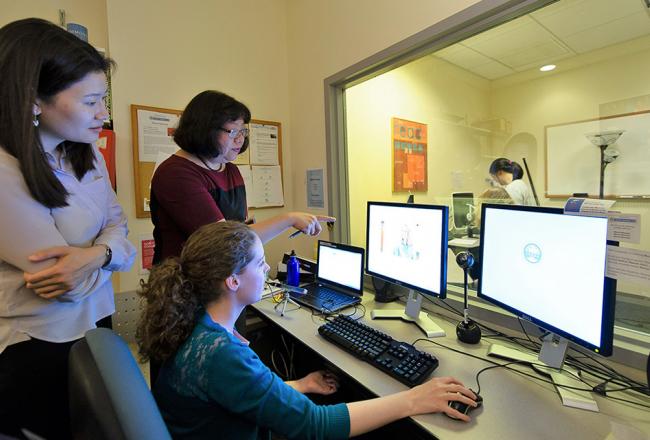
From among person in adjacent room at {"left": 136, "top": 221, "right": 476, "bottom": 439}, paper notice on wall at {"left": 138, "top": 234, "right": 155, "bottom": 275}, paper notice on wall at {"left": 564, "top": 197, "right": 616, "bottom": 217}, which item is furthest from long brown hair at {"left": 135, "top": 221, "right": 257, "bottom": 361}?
paper notice on wall at {"left": 138, "top": 234, "right": 155, "bottom": 275}

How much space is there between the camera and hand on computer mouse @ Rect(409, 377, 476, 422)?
788 mm

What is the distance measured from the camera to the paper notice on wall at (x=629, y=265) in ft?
2.48

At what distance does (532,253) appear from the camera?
98 cm

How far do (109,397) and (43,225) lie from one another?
562mm

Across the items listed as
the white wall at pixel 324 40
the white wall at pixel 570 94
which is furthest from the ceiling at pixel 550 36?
the white wall at pixel 324 40

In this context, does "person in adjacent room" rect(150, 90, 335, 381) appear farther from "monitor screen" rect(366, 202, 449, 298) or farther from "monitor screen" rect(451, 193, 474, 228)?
"monitor screen" rect(451, 193, 474, 228)

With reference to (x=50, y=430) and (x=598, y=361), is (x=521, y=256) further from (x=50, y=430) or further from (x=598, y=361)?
(x=50, y=430)

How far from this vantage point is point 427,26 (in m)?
1.44

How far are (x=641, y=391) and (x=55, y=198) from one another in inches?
62.4

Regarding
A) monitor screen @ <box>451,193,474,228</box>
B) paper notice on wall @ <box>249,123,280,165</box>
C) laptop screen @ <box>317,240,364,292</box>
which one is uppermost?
paper notice on wall @ <box>249,123,280,165</box>

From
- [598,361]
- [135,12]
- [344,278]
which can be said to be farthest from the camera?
[135,12]

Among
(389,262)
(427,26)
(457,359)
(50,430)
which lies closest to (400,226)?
(389,262)

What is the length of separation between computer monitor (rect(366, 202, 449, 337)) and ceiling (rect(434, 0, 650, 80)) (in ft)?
2.90

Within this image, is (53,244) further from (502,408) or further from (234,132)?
(502,408)
